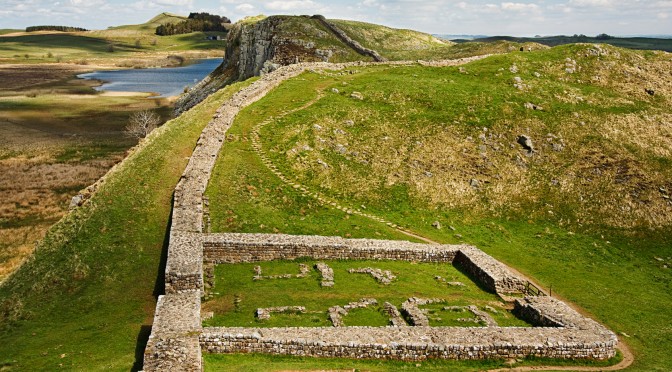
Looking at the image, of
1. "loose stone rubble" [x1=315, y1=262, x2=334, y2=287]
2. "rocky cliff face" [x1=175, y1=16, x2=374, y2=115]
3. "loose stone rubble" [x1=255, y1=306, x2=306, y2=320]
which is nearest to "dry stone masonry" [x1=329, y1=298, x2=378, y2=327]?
"loose stone rubble" [x1=255, y1=306, x2=306, y2=320]

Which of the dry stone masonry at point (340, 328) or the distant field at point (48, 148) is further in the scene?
the distant field at point (48, 148)

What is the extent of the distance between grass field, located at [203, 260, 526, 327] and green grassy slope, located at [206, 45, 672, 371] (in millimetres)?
5698

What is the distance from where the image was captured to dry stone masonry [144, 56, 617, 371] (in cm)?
2194

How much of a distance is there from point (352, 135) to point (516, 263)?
2112cm

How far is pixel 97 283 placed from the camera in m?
30.2

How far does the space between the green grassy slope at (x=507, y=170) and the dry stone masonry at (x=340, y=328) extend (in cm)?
369

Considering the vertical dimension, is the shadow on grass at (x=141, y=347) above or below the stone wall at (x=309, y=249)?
below

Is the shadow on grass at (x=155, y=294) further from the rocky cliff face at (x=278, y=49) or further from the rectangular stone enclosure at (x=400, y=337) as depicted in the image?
the rocky cliff face at (x=278, y=49)

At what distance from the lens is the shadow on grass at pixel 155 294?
74.2ft

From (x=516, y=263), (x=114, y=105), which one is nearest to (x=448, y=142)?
(x=516, y=263)

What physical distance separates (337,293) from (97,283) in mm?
14600

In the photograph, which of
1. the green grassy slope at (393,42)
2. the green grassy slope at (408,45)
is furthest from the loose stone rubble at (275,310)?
the green grassy slope at (393,42)

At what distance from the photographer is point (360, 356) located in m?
22.1

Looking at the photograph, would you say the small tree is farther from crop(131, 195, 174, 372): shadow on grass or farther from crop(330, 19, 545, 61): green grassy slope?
crop(131, 195, 174, 372): shadow on grass
